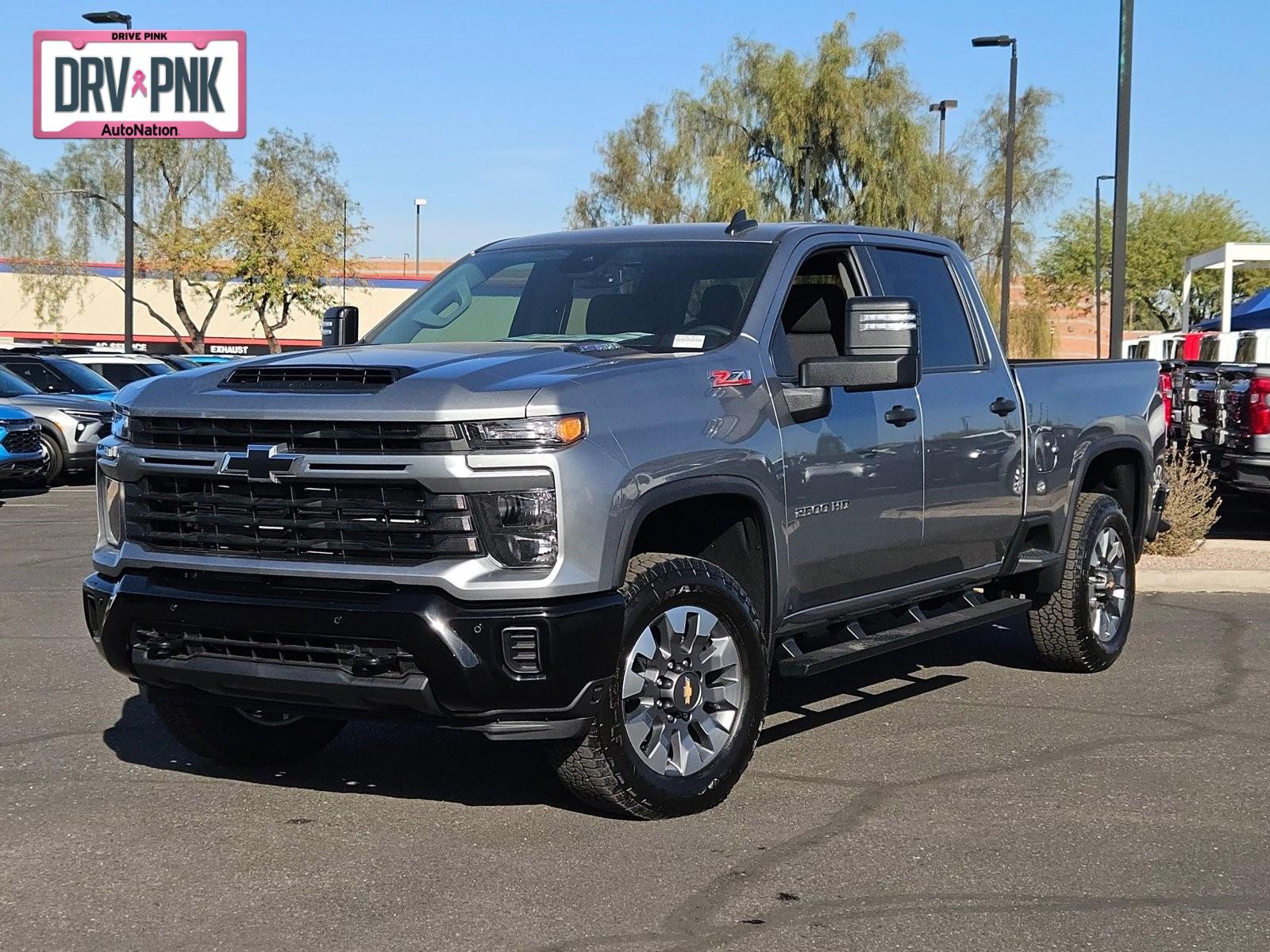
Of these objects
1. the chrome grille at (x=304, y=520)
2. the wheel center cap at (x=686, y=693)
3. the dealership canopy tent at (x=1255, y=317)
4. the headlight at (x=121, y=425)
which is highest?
the dealership canopy tent at (x=1255, y=317)

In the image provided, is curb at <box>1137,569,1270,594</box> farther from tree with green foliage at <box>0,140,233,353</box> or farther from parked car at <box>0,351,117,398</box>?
tree with green foliage at <box>0,140,233,353</box>

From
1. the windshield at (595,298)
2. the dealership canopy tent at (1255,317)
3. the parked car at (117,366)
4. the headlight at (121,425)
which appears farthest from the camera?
the dealership canopy tent at (1255,317)

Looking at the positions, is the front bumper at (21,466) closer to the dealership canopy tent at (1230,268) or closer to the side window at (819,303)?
the side window at (819,303)

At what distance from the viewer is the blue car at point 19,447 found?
63.5ft

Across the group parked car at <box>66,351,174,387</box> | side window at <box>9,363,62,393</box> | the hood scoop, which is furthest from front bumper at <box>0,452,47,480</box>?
the hood scoop

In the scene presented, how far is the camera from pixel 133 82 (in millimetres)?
36438

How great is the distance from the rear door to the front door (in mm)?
178

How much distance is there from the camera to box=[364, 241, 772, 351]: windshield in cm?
646

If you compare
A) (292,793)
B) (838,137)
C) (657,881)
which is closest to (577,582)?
(657,881)

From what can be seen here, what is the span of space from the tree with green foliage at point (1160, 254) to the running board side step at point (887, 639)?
202 ft

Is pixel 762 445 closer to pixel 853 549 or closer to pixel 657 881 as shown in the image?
pixel 853 549

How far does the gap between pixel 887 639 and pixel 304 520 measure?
8.38ft

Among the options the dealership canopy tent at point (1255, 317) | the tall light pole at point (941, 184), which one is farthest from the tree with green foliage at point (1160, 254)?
the dealership canopy tent at point (1255, 317)

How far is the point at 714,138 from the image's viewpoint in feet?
156
